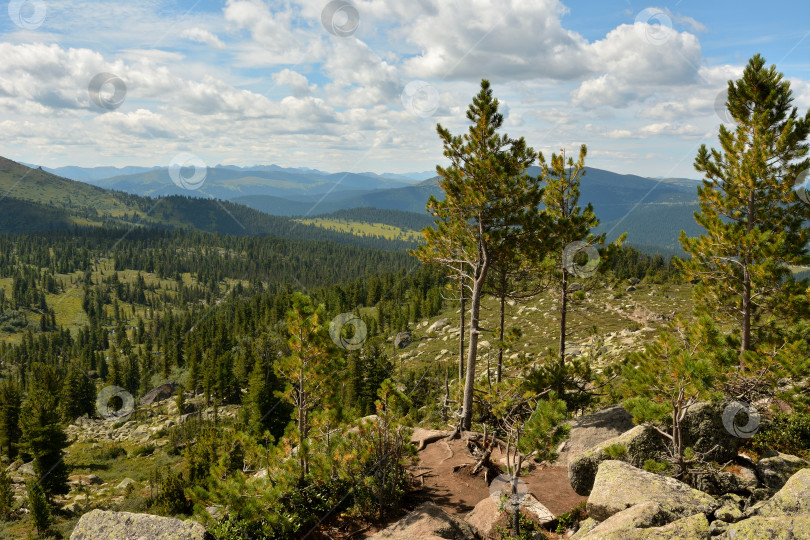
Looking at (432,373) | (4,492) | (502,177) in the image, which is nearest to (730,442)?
(502,177)

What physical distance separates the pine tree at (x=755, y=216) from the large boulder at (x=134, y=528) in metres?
17.7

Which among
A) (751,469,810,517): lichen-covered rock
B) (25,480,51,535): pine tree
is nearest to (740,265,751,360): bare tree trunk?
(751,469,810,517): lichen-covered rock

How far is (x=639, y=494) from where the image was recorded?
9625 mm

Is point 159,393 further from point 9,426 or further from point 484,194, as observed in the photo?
point 484,194

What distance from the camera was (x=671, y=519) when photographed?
8.41 m

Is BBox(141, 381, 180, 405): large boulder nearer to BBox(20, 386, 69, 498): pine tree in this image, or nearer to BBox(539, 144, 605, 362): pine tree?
BBox(20, 386, 69, 498): pine tree

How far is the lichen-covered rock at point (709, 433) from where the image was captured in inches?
501

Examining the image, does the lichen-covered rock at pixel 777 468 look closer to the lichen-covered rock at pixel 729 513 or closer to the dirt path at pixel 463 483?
the lichen-covered rock at pixel 729 513

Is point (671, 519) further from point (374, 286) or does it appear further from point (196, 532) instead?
point (374, 286)

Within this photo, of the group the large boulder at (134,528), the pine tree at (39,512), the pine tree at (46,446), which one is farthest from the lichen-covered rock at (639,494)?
the pine tree at (46,446)

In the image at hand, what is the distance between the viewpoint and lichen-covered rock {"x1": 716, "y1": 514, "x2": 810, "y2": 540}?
651cm

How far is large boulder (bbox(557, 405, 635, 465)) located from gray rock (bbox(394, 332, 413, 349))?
79469 millimetres

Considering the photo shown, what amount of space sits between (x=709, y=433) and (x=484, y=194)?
429 inches

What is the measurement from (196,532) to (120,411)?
112m
